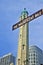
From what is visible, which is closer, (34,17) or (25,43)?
(34,17)

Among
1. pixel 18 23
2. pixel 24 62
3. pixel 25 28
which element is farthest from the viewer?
pixel 25 28

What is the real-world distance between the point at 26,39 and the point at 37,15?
3086 cm

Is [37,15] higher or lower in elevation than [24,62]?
higher

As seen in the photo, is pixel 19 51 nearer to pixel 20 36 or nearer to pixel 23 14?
pixel 20 36

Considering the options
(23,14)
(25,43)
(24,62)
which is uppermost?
(23,14)

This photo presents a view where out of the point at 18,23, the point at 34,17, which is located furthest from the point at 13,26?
the point at 34,17

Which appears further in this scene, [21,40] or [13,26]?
[21,40]

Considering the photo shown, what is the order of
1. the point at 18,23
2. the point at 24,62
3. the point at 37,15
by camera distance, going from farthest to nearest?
the point at 24,62, the point at 18,23, the point at 37,15

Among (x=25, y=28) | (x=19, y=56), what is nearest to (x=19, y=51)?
(x=19, y=56)

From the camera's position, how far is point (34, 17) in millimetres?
84562

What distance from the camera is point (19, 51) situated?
369 feet

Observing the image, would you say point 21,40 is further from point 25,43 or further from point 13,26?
point 13,26

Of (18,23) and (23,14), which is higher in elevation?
(23,14)

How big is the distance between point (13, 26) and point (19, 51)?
20.5m
